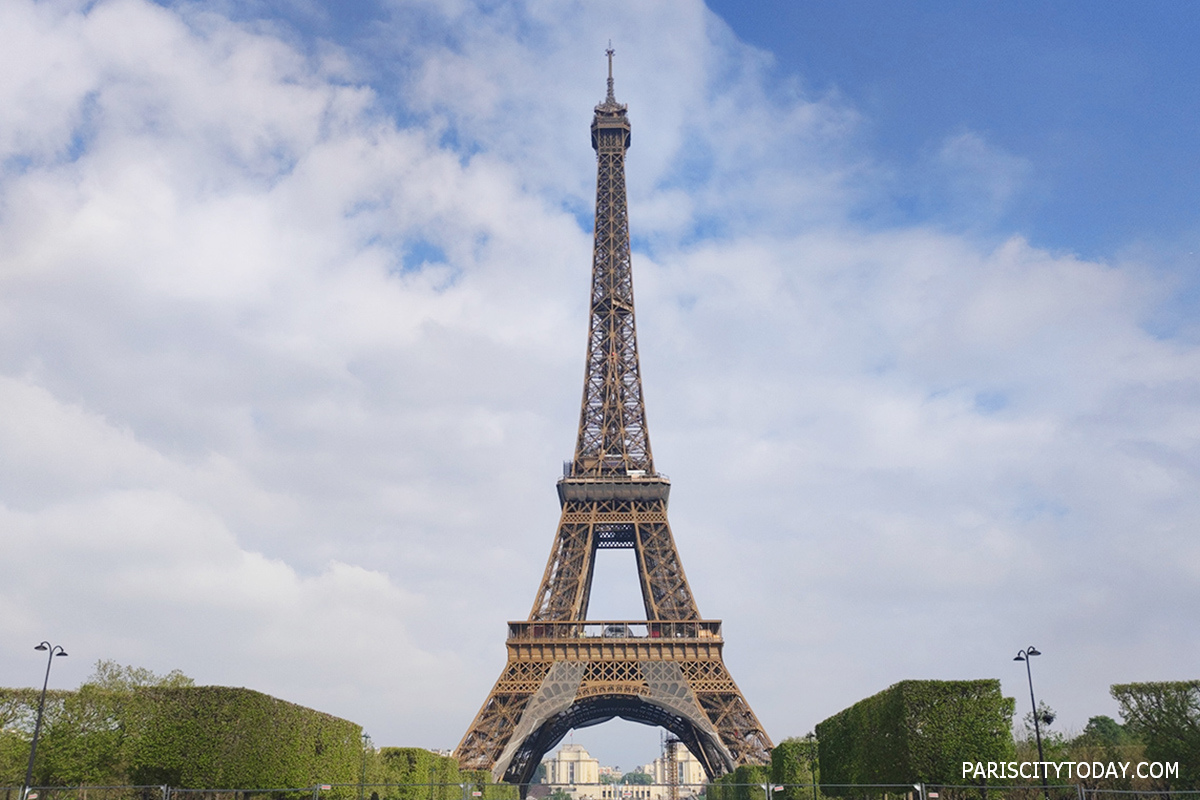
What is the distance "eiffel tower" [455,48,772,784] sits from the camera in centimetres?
4572

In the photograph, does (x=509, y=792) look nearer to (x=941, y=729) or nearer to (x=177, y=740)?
(x=177, y=740)

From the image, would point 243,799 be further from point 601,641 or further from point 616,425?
point 616,425

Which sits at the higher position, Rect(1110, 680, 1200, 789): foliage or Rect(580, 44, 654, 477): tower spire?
Rect(580, 44, 654, 477): tower spire

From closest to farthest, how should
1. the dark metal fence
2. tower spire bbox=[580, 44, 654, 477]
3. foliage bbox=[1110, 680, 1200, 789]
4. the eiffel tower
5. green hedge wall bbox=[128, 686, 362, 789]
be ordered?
the dark metal fence
green hedge wall bbox=[128, 686, 362, 789]
foliage bbox=[1110, 680, 1200, 789]
the eiffel tower
tower spire bbox=[580, 44, 654, 477]

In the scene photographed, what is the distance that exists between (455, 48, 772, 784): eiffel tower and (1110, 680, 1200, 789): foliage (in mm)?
16944

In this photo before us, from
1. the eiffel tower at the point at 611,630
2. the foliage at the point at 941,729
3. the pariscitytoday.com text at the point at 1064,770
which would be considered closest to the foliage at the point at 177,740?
the eiffel tower at the point at 611,630

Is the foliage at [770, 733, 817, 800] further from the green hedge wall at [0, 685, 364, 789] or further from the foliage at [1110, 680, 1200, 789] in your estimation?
the green hedge wall at [0, 685, 364, 789]

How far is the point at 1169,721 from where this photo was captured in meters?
31.9

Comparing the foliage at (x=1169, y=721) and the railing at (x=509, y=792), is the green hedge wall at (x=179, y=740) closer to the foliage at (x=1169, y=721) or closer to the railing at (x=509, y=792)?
the railing at (x=509, y=792)

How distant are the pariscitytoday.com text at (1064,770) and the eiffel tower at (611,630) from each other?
12793 millimetres

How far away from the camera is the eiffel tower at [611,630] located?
150ft

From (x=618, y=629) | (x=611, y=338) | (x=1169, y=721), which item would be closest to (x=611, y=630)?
(x=618, y=629)

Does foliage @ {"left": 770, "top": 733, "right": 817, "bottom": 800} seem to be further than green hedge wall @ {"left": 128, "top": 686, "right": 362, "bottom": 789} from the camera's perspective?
Yes

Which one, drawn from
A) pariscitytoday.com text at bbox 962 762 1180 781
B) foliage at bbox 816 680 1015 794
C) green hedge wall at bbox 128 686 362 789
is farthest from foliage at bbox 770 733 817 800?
green hedge wall at bbox 128 686 362 789
